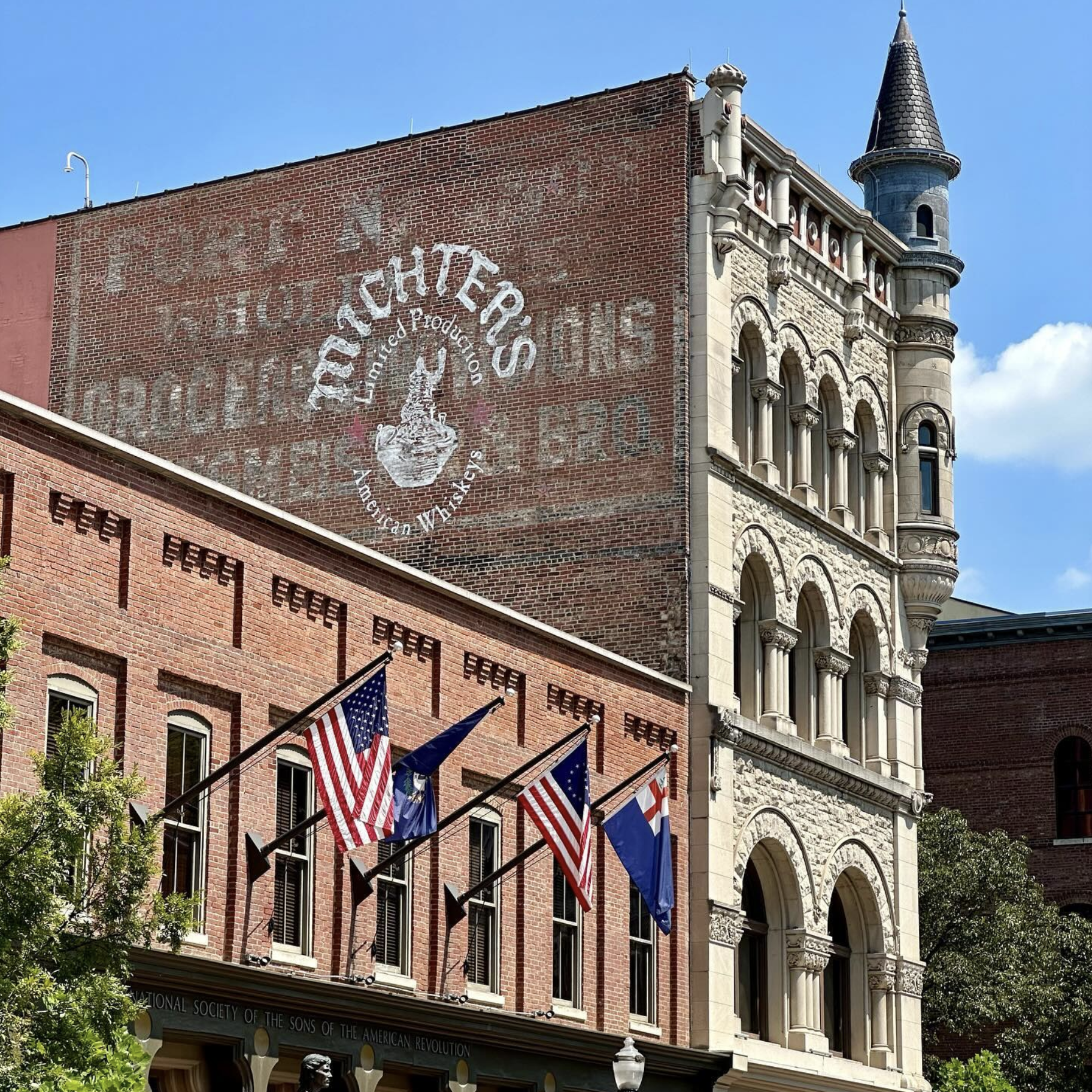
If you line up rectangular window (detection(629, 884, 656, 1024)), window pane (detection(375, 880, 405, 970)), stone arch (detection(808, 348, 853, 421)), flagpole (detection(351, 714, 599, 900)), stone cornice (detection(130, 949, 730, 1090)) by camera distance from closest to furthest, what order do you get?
stone cornice (detection(130, 949, 730, 1090)), flagpole (detection(351, 714, 599, 900)), window pane (detection(375, 880, 405, 970)), rectangular window (detection(629, 884, 656, 1024)), stone arch (detection(808, 348, 853, 421))

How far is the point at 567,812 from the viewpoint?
3109 cm

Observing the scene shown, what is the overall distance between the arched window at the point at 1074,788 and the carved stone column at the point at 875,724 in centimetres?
1678

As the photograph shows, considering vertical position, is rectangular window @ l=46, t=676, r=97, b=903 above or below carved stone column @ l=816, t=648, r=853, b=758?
below

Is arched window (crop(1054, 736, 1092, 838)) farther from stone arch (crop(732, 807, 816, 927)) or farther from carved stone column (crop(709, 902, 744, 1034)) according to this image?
carved stone column (crop(709, 902, 744, 1034))

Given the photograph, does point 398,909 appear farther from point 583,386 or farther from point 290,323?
point 290,323

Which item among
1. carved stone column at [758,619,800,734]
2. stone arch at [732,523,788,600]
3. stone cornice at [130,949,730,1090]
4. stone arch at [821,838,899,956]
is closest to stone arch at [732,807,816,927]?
carved stone column at [758,619,800,734]

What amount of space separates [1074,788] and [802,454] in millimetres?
21184

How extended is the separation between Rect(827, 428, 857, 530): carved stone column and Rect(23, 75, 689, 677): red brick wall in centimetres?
569

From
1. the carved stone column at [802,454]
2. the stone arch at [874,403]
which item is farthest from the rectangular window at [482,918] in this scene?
the stone arch at [874,403]

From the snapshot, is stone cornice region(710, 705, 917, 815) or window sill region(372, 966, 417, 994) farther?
stone cornice region(710, 705, 917, 815)

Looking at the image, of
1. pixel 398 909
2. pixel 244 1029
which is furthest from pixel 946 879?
pixel 244 1029

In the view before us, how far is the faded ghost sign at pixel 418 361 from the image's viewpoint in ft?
135

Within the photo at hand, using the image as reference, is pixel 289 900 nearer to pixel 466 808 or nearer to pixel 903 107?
pixel 466 808

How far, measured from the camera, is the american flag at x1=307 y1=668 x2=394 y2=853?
26297 millimetres
